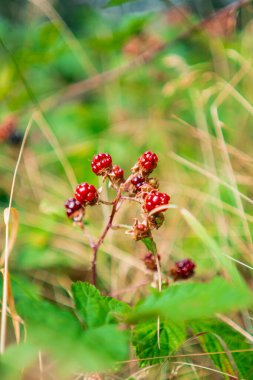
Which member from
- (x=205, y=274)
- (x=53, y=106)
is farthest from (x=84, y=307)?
(x=53, y=106)

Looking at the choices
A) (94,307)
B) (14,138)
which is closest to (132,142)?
(14,138)

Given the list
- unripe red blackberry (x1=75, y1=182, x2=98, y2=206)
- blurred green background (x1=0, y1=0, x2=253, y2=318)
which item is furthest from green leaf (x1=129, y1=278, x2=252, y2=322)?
blurred green background (x1=0, y1=0, x2=253, y2=318)

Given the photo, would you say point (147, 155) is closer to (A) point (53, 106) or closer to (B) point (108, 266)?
(B) point (108, 266)

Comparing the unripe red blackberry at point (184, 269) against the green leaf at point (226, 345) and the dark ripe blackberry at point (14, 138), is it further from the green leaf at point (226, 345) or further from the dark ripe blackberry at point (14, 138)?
the dark ripe blackberry at point (14, 138)

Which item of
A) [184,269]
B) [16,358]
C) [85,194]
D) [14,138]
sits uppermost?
[14,138]

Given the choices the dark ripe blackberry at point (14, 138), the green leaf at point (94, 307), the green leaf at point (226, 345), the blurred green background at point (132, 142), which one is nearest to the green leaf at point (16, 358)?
the green leaf at point (94, 307)

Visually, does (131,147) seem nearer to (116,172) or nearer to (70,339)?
(116,172)
